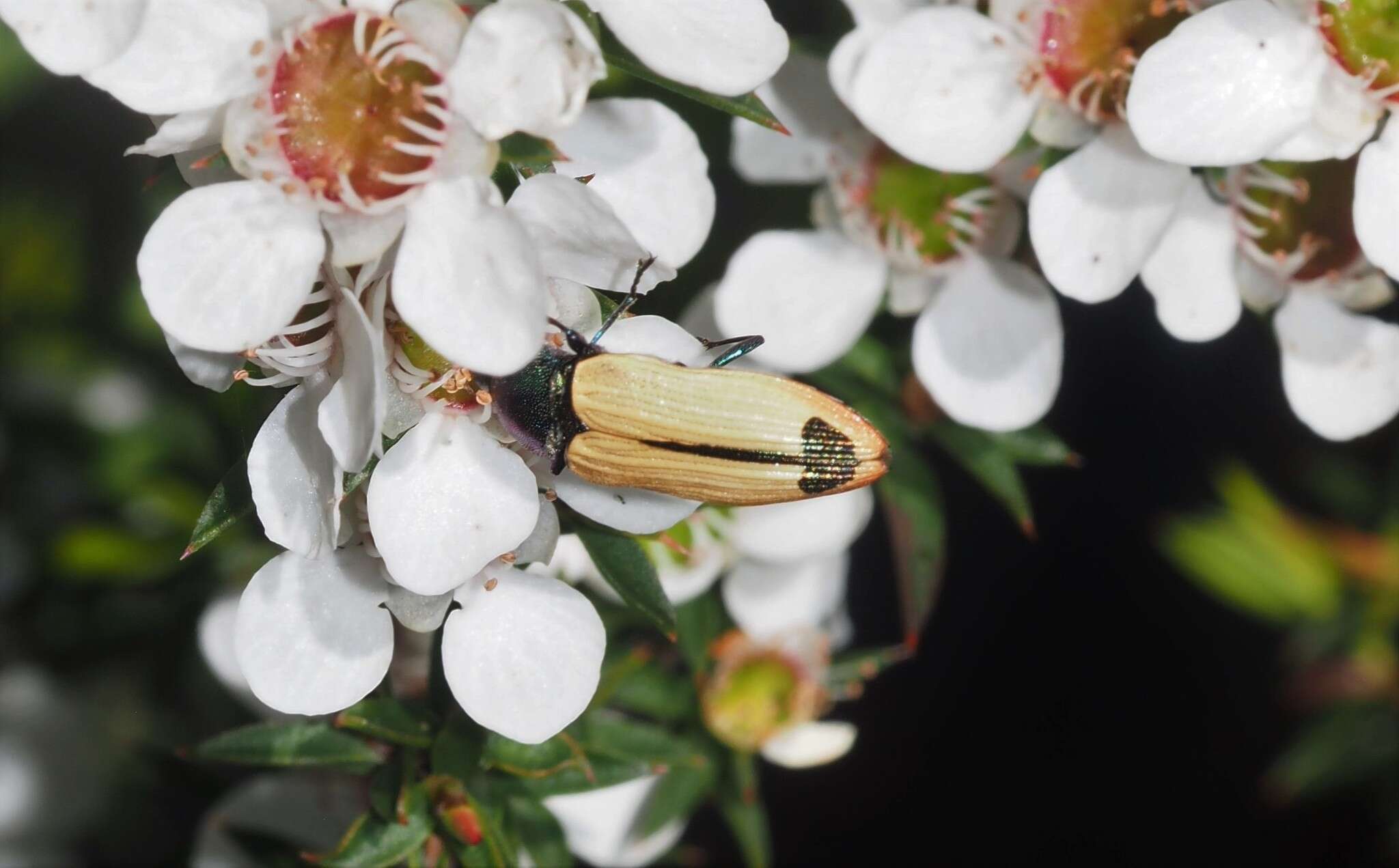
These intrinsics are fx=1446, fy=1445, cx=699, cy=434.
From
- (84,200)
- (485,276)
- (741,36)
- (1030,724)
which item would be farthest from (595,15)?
(1030,724)

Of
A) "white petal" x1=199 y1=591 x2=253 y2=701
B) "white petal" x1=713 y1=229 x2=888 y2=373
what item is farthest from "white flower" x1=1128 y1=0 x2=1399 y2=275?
"white petal" x1=199 y1=591 x2=253 y2=701

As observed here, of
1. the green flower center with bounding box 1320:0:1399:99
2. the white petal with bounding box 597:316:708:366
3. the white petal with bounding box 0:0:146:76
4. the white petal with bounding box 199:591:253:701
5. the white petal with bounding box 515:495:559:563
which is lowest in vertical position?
the white petal with bounding box 199:591:253:701

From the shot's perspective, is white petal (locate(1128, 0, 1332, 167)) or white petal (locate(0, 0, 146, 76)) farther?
white petal (locate(1128, 0, 1332, 167))

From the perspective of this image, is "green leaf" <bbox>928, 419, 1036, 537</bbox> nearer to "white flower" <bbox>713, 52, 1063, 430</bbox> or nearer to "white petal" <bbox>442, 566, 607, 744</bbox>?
"white flower" <bbox>713, 52, 1063, 430</bbox>

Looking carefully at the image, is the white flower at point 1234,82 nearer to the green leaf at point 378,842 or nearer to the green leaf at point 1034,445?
the green leaf at point 1034,445

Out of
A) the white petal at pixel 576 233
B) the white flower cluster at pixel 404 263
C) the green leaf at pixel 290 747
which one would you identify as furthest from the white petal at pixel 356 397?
the green leaf at pixel 290 747

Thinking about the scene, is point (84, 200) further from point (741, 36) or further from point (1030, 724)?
point (1030, 724)
